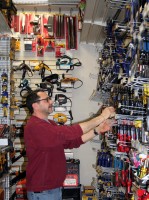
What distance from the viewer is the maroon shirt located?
2.63m

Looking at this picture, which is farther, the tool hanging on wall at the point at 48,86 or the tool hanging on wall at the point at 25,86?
the tool hanging on wall at the point at 25,86

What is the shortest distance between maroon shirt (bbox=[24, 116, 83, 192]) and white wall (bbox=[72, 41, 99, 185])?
2.72 m

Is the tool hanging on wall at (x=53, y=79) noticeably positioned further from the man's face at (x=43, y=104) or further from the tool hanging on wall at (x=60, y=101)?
the man's face at (x=43, y=104)

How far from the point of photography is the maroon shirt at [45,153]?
2.63 m

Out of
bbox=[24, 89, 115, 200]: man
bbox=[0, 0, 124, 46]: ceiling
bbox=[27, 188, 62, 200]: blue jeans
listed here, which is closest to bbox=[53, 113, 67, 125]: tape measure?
bbox=[0, 0, 124, 46]: ceiling

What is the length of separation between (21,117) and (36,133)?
2887 millimetres

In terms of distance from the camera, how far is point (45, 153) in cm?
279

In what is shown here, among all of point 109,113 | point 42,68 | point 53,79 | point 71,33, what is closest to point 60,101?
point 53,79

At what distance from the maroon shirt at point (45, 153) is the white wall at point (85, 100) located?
2.72 metres

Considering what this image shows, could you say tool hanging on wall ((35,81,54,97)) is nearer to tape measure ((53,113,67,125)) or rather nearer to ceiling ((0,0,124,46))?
tape measure ((53,113,67,125))

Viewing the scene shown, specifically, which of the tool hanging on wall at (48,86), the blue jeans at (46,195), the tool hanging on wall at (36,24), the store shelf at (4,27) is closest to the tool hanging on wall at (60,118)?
the tool hanging on wall at (48,86)

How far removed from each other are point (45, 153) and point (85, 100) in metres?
2.98

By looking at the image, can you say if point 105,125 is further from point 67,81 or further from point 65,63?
point 65,63

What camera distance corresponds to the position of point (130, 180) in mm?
2662
